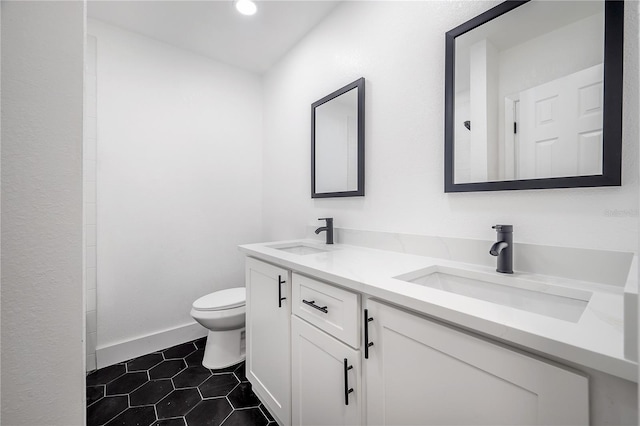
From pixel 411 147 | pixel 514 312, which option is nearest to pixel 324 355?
pixel 514 312

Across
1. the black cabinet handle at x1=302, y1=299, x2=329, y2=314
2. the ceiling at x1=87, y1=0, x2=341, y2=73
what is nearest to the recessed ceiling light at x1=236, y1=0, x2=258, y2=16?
the ceiling at x1=87, y1=0, x2=341, y2=73

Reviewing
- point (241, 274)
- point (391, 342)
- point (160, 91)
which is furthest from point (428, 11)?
point (241, 274)

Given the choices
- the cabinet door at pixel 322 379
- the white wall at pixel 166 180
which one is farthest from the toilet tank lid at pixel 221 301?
the cabinet door at pixel 322 379

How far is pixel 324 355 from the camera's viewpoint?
3.45 ft

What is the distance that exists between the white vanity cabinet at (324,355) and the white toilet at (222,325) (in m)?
0.78

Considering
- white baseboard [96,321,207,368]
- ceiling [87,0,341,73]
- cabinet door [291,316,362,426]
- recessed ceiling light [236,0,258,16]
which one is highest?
ceiling [87,0,341,73]

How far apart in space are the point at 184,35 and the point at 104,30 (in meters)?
0.52

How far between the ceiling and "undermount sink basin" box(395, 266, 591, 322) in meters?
1.81

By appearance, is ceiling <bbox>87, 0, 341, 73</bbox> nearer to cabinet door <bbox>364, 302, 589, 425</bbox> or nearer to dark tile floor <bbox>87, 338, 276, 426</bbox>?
cabinet door <bbox>364, 302, 589, 425</bbox>

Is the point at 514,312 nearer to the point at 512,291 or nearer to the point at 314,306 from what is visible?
the point at 512,291

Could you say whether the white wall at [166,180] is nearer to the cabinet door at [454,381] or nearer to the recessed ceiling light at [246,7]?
the recessed ceiling light at [246,7]

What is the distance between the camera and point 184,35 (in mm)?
2082

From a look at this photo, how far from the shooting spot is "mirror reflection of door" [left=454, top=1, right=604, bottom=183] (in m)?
0.87

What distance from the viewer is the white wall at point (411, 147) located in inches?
33.5
